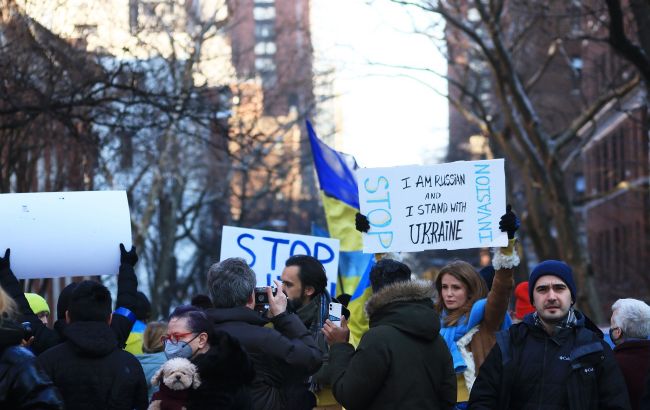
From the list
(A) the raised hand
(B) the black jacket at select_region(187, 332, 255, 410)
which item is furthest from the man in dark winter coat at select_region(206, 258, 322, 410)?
(B) the black jacket at select_region(187, 332, 255, 410)

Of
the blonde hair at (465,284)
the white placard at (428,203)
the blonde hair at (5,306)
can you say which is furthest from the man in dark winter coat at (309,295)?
the blonde hair at (5,306)

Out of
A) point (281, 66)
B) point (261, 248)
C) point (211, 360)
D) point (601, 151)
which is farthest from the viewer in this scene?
point (601, 151)

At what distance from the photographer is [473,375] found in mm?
7570

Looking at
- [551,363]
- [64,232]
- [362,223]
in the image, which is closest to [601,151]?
[362,223]

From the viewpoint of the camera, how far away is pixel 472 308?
7.66m

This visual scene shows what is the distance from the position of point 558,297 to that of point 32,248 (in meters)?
3.05

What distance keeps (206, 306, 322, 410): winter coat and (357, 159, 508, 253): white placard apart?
6.02ft

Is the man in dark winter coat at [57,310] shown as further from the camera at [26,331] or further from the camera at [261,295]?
the camera at [261,295]

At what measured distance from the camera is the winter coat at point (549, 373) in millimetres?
6438

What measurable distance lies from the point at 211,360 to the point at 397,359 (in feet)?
3.47

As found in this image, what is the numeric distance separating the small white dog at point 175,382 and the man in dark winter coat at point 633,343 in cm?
255

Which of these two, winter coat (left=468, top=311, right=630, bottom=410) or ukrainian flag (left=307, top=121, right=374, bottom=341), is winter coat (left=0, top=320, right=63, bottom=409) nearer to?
winter coat (left=468, top=311, right=630, bottom=410)

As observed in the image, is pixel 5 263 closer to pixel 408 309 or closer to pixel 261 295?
pixel 261 295

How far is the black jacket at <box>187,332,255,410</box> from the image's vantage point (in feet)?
19.0
